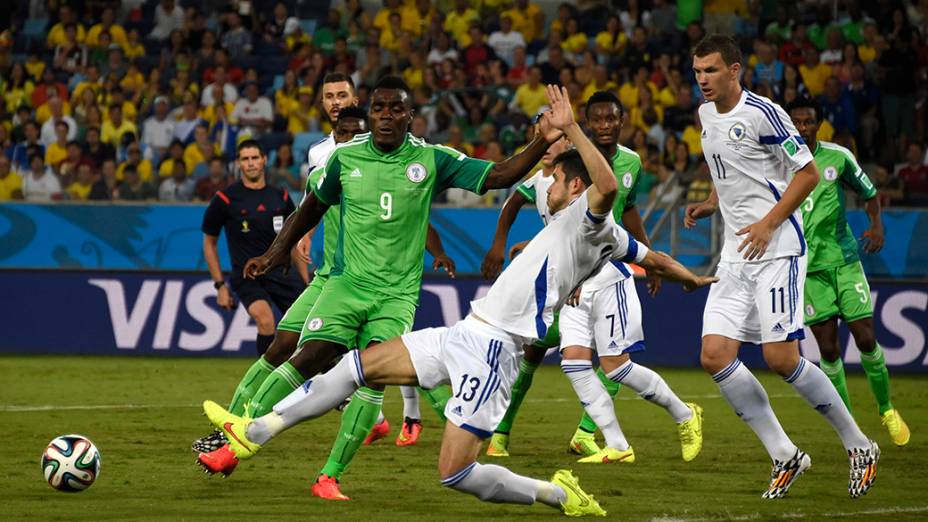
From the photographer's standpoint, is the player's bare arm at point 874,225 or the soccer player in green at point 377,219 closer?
the soccer player in green at point 377,219

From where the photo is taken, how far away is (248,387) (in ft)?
29.8

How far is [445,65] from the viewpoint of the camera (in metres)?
21.3

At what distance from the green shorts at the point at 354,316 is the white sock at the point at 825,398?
2147 mm

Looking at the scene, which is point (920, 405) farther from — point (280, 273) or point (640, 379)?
point (280, 273)

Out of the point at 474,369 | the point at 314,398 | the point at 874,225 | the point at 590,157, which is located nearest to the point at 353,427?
the point at 314,398

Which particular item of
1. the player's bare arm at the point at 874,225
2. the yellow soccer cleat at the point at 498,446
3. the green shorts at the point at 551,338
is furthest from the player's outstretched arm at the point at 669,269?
the player's bare arm at the point at 874,225

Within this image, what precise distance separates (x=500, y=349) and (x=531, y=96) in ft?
45.2

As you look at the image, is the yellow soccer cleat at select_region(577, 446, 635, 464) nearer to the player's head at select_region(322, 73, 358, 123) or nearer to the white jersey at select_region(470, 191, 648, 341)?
the white jersey at select_region(470, 191, 648, 341)

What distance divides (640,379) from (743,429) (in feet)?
7.03

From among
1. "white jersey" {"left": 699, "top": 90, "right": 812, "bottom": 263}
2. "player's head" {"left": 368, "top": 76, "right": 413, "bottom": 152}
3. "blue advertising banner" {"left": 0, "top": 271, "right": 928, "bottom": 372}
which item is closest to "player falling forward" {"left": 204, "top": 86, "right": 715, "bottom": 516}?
"white jersey" {"left": 699, "top": 90, "right": 812, "bottom": 263}

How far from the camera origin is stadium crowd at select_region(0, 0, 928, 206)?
18.5m

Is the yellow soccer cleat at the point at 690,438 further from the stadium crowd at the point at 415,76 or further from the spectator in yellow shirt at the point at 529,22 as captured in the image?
the spectator in yellow shirt at the point at 529,22

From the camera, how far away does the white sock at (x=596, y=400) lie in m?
9.34

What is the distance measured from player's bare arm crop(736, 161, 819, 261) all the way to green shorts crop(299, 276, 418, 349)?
1.85 meters
